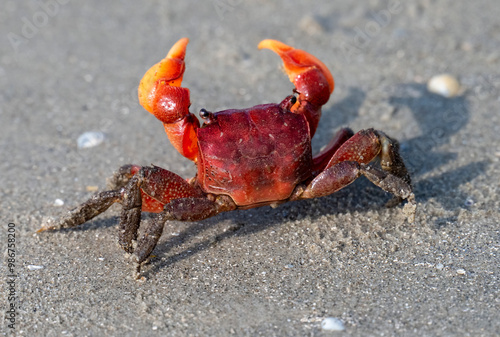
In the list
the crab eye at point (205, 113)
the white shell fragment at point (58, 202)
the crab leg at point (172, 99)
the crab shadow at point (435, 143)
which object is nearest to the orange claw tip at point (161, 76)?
the crab leg at point (172, 99)

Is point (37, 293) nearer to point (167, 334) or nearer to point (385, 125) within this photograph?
point (167, 334)

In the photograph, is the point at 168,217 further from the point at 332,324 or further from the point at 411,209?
the point at 411,209

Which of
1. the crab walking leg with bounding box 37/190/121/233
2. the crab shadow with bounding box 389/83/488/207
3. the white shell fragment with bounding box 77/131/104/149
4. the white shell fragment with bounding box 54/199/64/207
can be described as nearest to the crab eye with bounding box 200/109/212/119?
the crab walking leg with bounding box 37/190/121/233

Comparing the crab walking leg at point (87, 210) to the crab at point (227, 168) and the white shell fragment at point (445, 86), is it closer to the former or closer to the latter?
the crab at point (227, 168)

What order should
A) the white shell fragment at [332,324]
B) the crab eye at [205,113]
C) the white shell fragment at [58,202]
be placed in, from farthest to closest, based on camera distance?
the white shell fragment at [58,202] → the crab eye at [205,113] → the white shell fragment at [332,324]

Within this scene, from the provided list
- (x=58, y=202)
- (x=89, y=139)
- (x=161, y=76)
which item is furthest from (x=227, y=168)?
(x=89, y=139)

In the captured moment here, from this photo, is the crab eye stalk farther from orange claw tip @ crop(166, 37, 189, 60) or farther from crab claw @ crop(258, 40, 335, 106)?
crab claw @ crop(258, 40, 335, 106)
